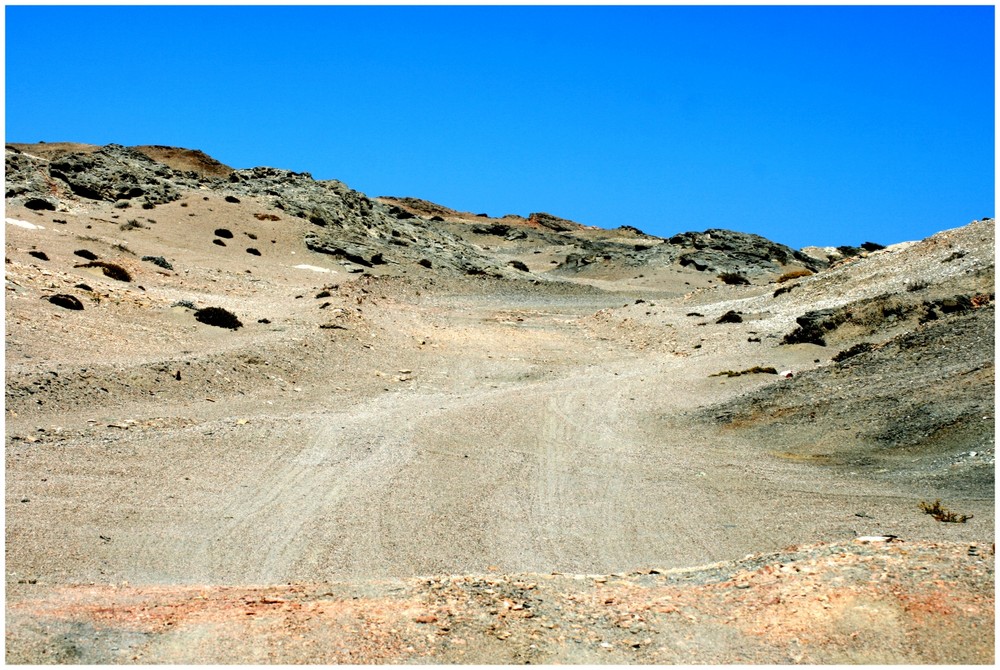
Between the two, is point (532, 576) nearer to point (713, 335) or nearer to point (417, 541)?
point (417, 541)

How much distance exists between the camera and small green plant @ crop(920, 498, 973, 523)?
38.6 feet

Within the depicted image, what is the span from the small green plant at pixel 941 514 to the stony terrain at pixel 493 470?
67mm

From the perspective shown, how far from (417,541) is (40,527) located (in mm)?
4373

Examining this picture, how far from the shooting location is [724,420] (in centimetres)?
1930

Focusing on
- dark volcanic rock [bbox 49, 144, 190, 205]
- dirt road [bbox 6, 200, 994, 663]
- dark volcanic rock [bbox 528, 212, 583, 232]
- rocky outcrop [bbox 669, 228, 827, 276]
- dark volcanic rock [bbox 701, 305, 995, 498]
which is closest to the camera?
dirt road [bbox 6, 200, 994, 663]

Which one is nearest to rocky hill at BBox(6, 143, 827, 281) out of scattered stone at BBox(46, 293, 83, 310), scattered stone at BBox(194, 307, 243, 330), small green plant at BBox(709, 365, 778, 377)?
scattered stone at BBox(194, 307, 243, 330)

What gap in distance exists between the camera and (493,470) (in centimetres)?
1546

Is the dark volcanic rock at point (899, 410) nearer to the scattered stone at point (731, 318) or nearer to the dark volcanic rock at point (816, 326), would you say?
the dark volcanic rock at point (816, 326)

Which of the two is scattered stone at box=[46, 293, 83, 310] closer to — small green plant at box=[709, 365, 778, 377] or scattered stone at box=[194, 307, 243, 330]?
scattered stone at box=[194, 307, 243, 330]

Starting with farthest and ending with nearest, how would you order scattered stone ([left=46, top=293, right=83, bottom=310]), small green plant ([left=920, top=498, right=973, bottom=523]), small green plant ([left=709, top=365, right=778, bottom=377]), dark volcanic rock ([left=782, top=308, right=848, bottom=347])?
1. dark volcanic rock ([left=782, top=308, right=848, bottom=347])
2. scattered stone ([left=46, top=293, right=83, bottom=310])
3. small green plant ([left=709, top=365, right=778, bottom=377])
4. small green plant ([left=920, top=498, right=973, bottom=523])

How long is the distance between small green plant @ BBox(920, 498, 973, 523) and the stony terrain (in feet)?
0.22

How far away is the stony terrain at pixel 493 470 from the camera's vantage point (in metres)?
7.46

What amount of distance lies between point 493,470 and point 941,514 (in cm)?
660

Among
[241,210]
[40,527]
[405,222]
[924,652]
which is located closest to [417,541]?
[40,527]
